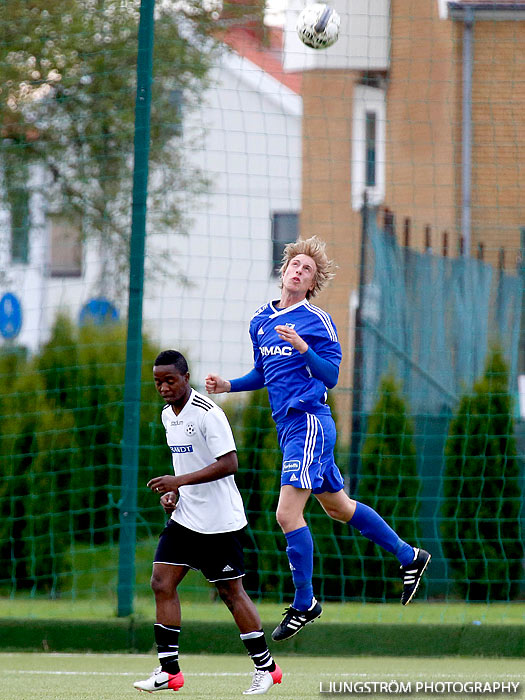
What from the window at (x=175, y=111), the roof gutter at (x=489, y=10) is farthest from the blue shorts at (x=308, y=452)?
the window at (x=175, y=111)

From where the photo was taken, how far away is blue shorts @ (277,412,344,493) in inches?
213

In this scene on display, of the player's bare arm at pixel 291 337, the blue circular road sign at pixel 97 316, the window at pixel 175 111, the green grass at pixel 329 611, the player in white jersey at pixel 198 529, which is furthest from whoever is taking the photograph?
the window at pixel 175 111

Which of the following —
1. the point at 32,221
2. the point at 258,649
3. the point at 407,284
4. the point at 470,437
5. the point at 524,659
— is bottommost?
the point at 524,659

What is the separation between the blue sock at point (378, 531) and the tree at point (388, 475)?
10.7 feet

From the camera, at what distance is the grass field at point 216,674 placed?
5.50m

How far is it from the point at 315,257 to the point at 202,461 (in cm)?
116

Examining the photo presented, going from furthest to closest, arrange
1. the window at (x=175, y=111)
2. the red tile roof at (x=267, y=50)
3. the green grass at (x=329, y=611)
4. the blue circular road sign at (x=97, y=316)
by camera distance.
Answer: the window at (x=175, y=111)
the blue circular road sign at (x=97, y=316)
the red tile roof at (x=267, y=50)
the green grass at (x=329, y=611)

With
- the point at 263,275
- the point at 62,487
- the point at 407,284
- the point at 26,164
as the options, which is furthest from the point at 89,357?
the point at 263,275

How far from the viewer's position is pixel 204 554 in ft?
18.4

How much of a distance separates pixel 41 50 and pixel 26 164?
8.60 ft

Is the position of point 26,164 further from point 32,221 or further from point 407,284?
point 407,284

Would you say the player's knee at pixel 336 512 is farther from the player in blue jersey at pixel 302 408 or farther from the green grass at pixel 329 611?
the green grass at pixel 329 611

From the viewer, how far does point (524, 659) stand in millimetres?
7664

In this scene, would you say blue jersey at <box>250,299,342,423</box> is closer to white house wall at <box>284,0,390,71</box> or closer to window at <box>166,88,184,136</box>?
white house wall at <box>284,0,390,71</box>
